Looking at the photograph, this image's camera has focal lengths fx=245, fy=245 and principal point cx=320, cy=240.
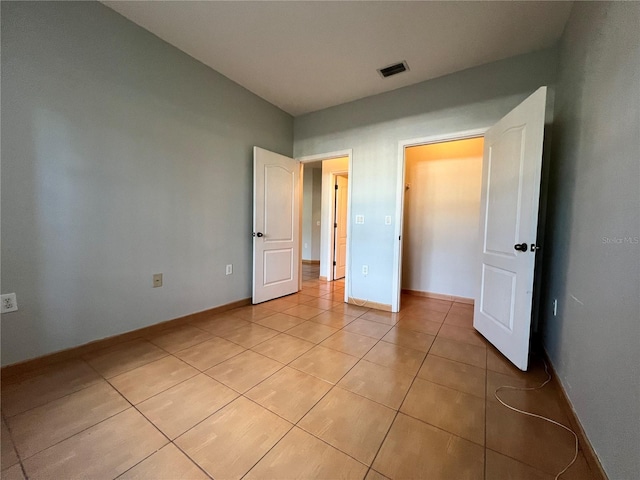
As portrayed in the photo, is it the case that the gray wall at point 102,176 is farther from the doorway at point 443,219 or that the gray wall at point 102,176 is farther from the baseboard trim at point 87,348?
the doorway at point 443,219

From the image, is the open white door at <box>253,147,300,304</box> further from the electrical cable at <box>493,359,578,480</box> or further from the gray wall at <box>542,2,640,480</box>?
the gray wall at <box>542,2,640,480</box>

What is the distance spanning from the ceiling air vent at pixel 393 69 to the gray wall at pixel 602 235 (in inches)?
46.5

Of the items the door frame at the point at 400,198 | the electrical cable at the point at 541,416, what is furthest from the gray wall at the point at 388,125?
the electrical cable at the point at 541,416

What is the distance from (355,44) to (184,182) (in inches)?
78.5

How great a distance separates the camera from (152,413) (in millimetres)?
1262

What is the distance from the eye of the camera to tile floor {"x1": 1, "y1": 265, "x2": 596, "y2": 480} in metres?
1.00

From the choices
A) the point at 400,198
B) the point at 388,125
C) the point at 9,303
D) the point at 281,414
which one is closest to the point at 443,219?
the point at 400,198

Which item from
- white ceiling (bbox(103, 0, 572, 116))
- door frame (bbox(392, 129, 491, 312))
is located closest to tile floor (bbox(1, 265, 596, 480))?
door frame (bbox(392, 129, 491, 312))

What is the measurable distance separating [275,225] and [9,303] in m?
2.27

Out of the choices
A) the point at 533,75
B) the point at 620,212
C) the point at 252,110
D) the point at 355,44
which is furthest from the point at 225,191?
the point at 533,75

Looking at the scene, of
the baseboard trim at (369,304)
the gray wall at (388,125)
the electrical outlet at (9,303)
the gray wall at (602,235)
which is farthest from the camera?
the baseboard trim at (369,304)

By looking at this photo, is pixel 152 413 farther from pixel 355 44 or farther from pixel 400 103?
pixel 400 103

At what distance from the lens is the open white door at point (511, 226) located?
1660 mm

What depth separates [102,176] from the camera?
73.0 inches
